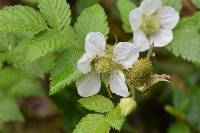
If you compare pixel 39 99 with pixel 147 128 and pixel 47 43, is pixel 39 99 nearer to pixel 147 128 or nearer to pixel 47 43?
pixel 147 128

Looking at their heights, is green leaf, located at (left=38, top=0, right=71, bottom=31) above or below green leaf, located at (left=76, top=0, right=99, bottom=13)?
above

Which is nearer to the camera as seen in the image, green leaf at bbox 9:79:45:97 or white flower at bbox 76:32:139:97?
white flower at bbox 76:32:139:97

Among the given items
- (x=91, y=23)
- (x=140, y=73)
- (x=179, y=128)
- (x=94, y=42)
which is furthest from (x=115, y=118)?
(x=179, y=128)

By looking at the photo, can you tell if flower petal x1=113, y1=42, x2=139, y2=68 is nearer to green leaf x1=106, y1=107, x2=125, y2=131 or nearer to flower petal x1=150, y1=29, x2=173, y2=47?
green leaf x1=106, y1=107, x2=125, y2=131

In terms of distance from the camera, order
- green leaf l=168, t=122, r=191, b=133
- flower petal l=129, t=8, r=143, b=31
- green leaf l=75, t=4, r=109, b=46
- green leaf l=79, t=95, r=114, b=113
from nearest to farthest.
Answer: green leaf l=79, t=95, r=114, b=113 → green leaf l=75, t=4, r=109, b=46 → flower petal l=129, t=8, r=143, b=31 → green leaf l=168, t=122, r=191, b=133

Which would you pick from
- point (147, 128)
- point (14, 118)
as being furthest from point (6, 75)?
point (147, 128)

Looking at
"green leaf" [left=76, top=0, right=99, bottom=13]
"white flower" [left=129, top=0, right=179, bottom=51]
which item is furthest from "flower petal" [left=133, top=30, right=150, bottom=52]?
"green leaf" [left=76, top=0, right=99, bottom=13]

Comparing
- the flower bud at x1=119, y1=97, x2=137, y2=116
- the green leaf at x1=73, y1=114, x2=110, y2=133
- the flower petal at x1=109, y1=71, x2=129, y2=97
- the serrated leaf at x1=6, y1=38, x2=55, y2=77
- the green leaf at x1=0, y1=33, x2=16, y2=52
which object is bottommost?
the flower bud at x1=119, y1=97, x2=137, y2=116

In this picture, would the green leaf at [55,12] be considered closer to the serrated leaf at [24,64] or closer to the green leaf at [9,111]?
the serrated leaf at [24,64]
